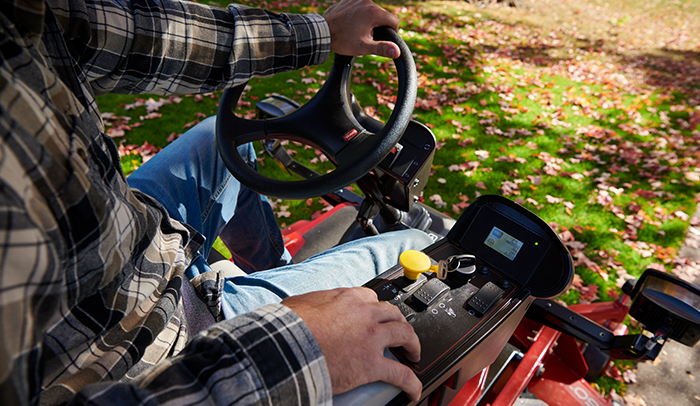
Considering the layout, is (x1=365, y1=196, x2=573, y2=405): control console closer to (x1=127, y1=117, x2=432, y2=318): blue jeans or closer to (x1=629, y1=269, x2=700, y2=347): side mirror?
(x1=127, y1=117, x2=432, y2=318): blue jeans

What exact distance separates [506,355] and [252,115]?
9.02 feet

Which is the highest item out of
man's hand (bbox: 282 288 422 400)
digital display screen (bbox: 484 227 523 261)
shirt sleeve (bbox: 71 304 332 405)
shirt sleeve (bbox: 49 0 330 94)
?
shirt sleeve (bbox: 49 0 330 94)

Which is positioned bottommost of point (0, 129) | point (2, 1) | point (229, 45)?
point (0, 129)

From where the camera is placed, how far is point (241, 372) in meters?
0.55

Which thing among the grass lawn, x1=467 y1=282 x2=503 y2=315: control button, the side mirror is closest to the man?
x1=467 y1=282 x2=503 y2=315: control button

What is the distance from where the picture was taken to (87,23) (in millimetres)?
767

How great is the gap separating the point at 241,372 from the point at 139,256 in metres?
0.31

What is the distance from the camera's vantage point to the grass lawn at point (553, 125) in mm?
2527

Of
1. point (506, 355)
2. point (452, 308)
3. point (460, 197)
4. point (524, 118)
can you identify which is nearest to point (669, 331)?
point (506, 355)

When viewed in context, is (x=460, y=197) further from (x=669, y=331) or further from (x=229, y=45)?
(x=229, y=45)

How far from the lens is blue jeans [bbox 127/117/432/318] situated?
3.18 feet

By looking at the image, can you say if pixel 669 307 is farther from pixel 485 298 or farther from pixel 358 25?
pixel 358 25

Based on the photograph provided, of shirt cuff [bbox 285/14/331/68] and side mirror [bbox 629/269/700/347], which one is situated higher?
shirt cuff [bbox 285/14/331/68]

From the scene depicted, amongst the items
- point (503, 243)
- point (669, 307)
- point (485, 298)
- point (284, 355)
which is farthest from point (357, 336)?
point (669, 307)
